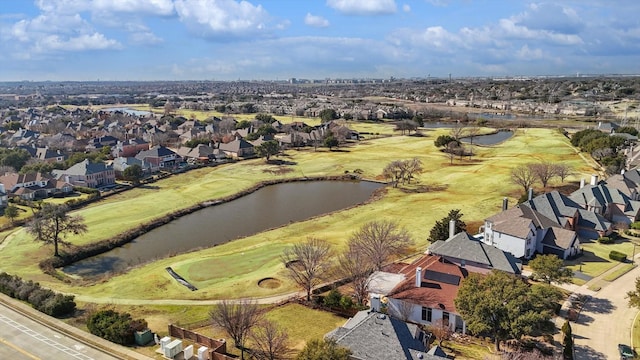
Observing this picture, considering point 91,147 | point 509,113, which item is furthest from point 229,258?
point 509,113

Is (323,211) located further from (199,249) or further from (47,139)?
(47,139)

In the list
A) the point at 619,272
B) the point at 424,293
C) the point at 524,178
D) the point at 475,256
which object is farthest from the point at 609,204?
the point at 424,293

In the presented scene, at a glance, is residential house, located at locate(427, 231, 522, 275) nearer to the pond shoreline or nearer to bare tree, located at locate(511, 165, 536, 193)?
bare tree, located at locate(511, 165, 536, 193)

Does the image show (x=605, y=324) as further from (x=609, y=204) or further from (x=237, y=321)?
(x=609, y=204)

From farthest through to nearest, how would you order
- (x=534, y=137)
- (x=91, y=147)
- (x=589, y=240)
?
(x=534, y=137) → (x=91, y=147) → (x=589, y=240)

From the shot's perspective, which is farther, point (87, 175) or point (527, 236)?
point (87, 175)
